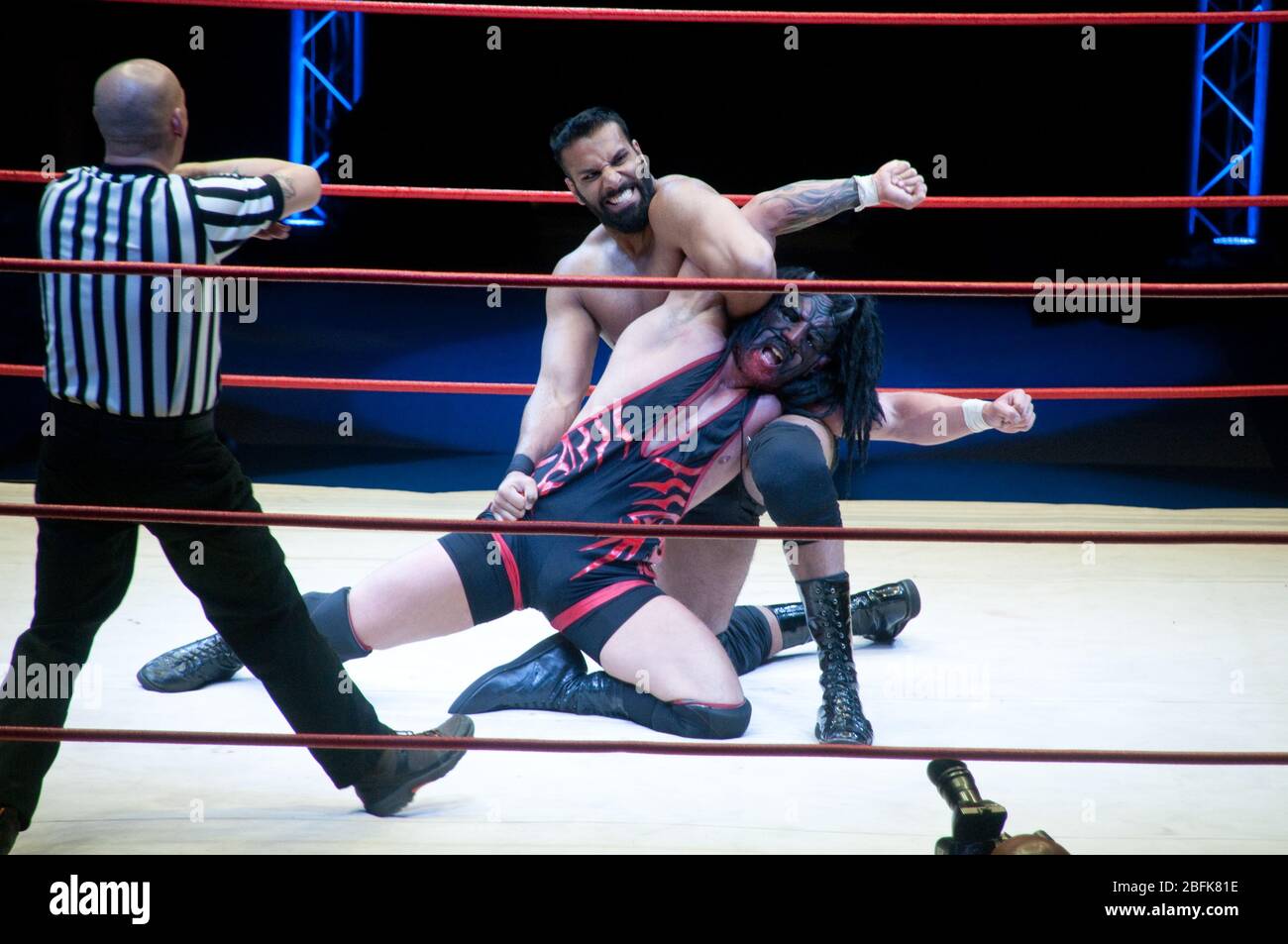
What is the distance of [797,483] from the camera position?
186cm

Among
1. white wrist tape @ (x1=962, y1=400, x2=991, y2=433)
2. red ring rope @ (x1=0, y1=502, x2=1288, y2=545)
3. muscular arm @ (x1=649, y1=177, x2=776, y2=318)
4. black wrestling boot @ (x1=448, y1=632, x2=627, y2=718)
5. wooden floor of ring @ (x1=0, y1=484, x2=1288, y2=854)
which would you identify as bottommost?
wooden floor of ring @ (x1=0, y1=484, x2=1288, y2=854)

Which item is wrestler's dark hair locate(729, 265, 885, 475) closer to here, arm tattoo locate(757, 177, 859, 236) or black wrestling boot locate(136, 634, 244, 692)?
arm tattoo locate(757, 177, 859, 236)

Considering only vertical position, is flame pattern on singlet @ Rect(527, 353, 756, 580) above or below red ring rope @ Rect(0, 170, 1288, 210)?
below

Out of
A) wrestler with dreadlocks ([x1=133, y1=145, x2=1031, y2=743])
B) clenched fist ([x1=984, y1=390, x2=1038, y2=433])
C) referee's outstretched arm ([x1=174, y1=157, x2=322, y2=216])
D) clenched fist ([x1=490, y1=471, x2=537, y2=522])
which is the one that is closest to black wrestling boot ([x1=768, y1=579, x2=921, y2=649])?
wrestler with dreadlocks ([x1=133, y1=145, x2=1031, y2=743])

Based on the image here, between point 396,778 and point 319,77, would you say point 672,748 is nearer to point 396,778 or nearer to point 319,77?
point 396,778

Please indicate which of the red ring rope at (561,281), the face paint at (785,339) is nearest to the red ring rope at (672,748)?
the red ring rope at (561,281)

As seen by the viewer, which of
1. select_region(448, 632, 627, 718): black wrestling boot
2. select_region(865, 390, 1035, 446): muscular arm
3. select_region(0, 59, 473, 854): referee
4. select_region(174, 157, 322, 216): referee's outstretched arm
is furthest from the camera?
select_region(865, 390, 1035, 446): muscular arm

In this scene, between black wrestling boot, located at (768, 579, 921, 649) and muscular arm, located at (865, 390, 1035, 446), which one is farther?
black wrestling boot, located at (768, 579, 921, 649)

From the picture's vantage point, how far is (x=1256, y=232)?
159 inches

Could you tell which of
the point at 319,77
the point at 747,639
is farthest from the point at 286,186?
the point at 319,77

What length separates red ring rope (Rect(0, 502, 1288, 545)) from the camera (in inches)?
47.6

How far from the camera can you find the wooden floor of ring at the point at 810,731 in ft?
4.72

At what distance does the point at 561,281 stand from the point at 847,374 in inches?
32.6
